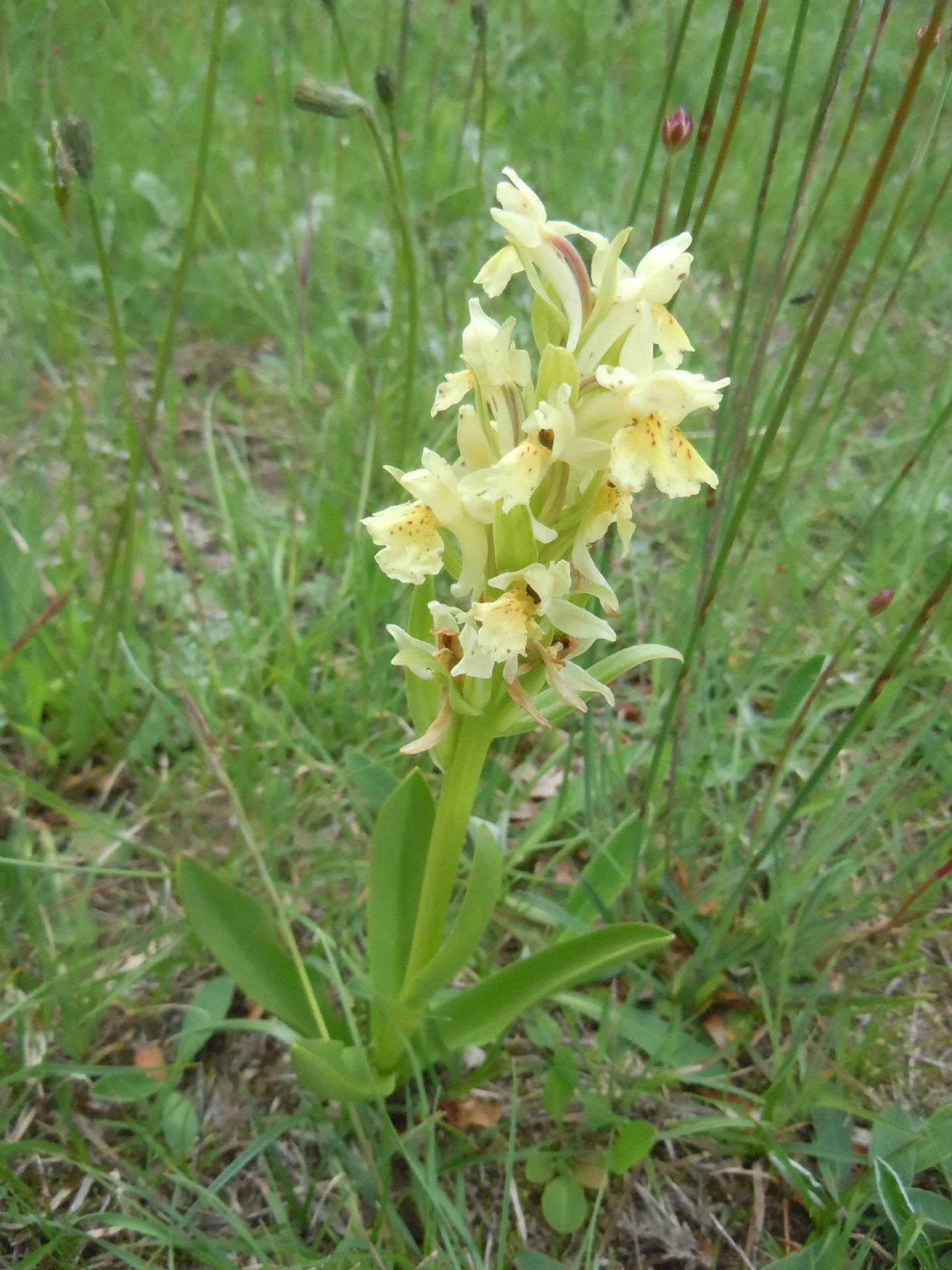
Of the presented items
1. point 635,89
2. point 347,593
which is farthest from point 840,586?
point 635,89

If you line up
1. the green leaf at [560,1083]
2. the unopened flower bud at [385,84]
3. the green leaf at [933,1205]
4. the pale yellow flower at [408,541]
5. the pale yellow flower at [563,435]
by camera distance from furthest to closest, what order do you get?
the unopened flower bud at [385,84]
the green leaf at [560,1083]
the green leaf at [933,1205]
the pale yellow flower at [408,541]
the pale yellow flower at [563,435]

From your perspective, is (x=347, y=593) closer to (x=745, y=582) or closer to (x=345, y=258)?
(x=745, y=582)

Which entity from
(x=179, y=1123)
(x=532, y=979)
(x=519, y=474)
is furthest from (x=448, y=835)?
(x=179, y=1123)

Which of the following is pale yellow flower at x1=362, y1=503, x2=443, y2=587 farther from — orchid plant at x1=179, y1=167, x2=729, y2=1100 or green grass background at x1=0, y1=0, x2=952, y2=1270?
green grass background at x1=0, y1=0, x2=952, y2=1270

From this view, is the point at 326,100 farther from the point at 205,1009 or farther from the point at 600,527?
the point at 205,1009

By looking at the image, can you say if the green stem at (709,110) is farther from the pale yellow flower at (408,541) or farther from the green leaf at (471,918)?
the green leaf at (471,918)

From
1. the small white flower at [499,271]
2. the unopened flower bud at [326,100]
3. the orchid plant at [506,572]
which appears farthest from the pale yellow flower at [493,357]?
the unopened flower bud at [326,100]
